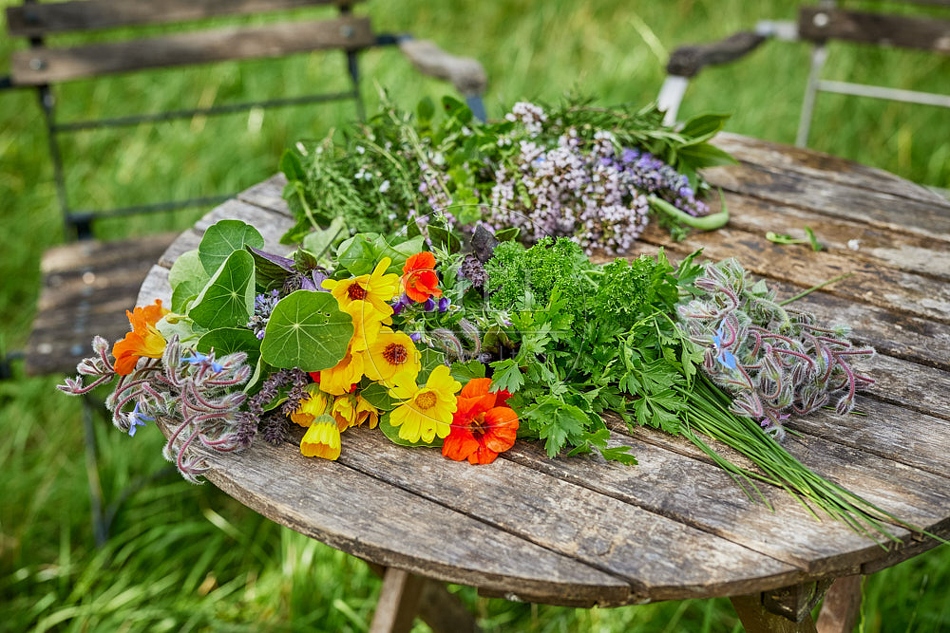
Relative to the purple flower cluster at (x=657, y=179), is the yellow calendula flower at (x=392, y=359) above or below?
below

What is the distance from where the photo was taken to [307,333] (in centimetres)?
112

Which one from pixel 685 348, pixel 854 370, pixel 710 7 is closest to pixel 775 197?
pixel 854 370

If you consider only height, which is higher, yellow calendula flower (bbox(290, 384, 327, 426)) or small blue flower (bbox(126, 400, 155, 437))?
yellow calendula flower (bbox(290, 384, 327, 426))

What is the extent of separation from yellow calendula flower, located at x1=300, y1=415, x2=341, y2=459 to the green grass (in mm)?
998

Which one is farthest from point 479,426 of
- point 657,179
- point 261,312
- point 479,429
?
point 657,179

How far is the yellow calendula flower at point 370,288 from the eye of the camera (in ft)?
3.74

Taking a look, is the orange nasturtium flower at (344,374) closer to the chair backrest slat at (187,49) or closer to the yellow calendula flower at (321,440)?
the yellow calendula flower at (321,440)

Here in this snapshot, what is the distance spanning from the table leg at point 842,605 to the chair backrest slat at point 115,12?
231 cm

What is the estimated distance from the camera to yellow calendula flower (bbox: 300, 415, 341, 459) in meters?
1.12

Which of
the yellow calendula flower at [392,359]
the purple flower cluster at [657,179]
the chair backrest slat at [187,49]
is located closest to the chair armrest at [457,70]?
the chair backrest slat at [187,49]

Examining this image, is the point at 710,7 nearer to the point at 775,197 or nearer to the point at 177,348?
the point at 775,197

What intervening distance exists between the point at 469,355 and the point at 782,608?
19.8 inches

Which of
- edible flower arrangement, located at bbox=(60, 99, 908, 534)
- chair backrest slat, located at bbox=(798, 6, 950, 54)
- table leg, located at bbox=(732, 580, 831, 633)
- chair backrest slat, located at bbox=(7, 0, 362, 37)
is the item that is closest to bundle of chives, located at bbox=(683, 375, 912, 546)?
edible flower arrangement, located at bbox=(60, 99, 908, 534)

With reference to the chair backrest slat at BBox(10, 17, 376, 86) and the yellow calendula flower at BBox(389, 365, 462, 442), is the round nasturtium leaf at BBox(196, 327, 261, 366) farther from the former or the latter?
the chair backrest slat at BBox(10, 17, 376, 86)
